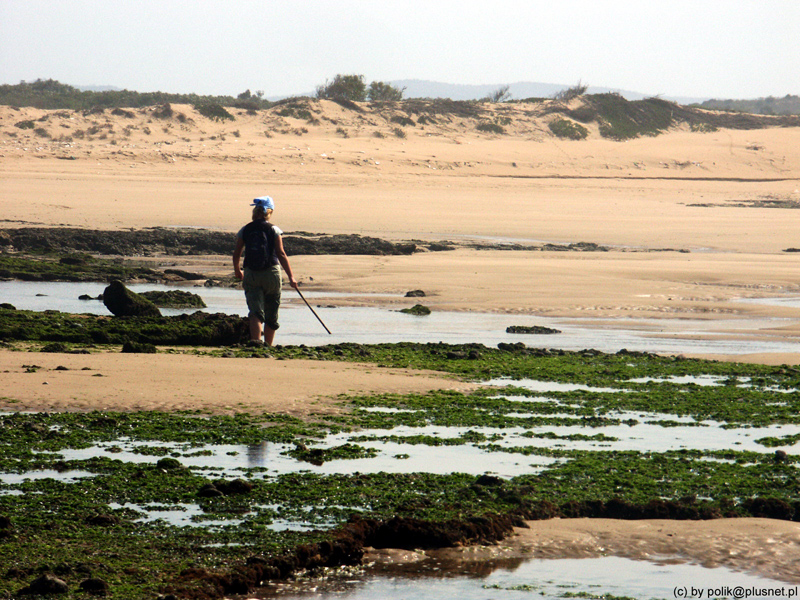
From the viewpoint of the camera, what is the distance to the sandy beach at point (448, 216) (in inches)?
298

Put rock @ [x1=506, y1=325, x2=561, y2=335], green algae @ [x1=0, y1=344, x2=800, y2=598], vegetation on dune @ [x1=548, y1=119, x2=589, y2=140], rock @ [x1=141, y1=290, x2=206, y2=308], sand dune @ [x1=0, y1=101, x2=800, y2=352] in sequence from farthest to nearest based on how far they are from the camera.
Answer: vegetation on dune @ [x1=548, y1=119, x2=589, y2=140] → sand dune @ [x1=0, y1=101, x2=800, y2=352] → rock @ [x1=141, y1=290, x2=206, y2=308] → rock @ [x1=506, y1=325, x2=561, y2=335] → green algae @ [x1=0, y1=344, x2=800, y2=598]

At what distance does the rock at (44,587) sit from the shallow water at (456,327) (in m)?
7.08

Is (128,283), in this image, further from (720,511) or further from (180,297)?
(720,511)

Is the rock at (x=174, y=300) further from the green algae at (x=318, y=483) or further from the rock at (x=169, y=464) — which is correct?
the rock at (x=169, y=464)

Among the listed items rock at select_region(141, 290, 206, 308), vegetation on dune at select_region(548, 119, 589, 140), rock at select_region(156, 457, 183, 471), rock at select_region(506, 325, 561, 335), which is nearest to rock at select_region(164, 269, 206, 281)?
rock at select_region(141, 290, 206, 308)

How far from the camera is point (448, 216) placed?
94.0 ft

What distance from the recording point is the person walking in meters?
9.89

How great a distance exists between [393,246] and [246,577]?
16.8 meters

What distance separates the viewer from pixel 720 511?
5332 mm

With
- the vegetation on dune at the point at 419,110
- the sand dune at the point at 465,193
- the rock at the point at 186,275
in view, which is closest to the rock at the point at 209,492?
the sand dune at the point at 465,193

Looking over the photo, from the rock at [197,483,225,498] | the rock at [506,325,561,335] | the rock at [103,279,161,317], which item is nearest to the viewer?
the rock at [197,483,225,498]

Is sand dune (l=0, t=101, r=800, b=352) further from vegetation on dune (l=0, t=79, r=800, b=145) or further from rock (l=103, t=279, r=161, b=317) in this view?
rock (l=103, t=279, r=161, b=317)

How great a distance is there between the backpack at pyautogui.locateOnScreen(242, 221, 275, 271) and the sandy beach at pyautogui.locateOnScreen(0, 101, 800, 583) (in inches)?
50.5

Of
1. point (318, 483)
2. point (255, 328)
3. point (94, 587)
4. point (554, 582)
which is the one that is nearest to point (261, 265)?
point (255, 328)
